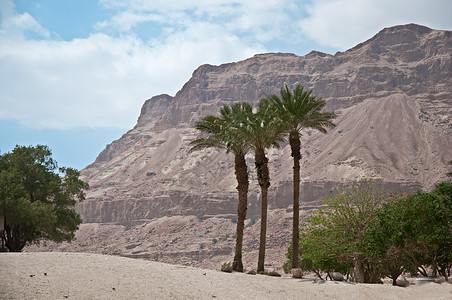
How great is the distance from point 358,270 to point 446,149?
139m

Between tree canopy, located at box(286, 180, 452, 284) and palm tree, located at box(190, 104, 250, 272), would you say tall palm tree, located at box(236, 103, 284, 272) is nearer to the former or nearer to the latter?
palm tree, located at box(190, 104, 250, 272)

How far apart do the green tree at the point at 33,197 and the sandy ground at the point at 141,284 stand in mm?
17108

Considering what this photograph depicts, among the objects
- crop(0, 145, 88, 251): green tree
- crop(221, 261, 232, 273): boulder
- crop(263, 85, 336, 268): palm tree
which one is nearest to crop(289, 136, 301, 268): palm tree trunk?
crop(263, 85, 336, 268): palm tree

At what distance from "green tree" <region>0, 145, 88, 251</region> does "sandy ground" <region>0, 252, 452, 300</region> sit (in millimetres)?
17108

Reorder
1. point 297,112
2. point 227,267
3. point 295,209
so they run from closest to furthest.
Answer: point 227,267, point 295,209, point 297,112

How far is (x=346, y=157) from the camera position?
163 metres

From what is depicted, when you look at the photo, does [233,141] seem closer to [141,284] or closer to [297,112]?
[297,112]

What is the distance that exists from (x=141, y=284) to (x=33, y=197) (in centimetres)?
2669

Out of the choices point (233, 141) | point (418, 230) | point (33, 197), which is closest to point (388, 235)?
point (418, 230)

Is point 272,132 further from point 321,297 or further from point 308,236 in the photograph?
point 321,297

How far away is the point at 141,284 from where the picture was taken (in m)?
16.0

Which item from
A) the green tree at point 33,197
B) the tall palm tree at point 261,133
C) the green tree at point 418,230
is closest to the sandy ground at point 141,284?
the green tree at point 418,230

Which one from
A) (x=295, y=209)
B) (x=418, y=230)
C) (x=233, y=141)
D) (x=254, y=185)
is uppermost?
(x=254, y=185)

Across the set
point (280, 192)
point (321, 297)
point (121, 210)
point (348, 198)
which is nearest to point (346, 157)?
point (280, 192)
